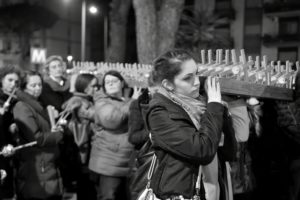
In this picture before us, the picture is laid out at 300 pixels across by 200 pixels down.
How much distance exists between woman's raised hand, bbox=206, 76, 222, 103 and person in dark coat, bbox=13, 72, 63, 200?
2.31 metres

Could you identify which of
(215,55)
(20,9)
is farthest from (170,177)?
(20,9)

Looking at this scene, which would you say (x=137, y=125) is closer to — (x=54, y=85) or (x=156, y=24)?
(x=54, y=85)

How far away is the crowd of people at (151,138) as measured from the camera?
96.0 inches

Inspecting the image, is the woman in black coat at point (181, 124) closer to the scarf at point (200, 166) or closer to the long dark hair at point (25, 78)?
the scarf at point (200, 166)

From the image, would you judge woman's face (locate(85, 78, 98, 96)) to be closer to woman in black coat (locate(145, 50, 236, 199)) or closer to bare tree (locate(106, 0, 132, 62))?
woman in black coat (locate(145, 50, 236, 199))

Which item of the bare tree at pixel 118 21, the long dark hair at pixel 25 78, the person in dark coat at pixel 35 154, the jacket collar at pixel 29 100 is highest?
the bare tree at pixel 118 21

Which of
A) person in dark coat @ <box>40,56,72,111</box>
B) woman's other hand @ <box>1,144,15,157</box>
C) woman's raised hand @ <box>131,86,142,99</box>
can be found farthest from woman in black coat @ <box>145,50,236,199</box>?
person in dark coat @ <box>40,56,72,111</box>

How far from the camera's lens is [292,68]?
13.9 ft

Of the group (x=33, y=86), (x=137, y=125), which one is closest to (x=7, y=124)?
(x=33, y=86)

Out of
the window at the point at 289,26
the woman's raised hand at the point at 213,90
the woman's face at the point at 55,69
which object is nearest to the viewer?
the woman's raised hand at the point at 213,90

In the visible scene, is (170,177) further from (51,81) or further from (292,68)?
(51,81)

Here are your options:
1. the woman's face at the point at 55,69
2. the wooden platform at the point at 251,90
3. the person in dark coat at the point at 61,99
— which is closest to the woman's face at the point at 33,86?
the person in dark coat at the point at 61,99

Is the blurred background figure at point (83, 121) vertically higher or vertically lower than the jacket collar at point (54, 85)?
lower

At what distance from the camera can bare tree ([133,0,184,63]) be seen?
8234mm
